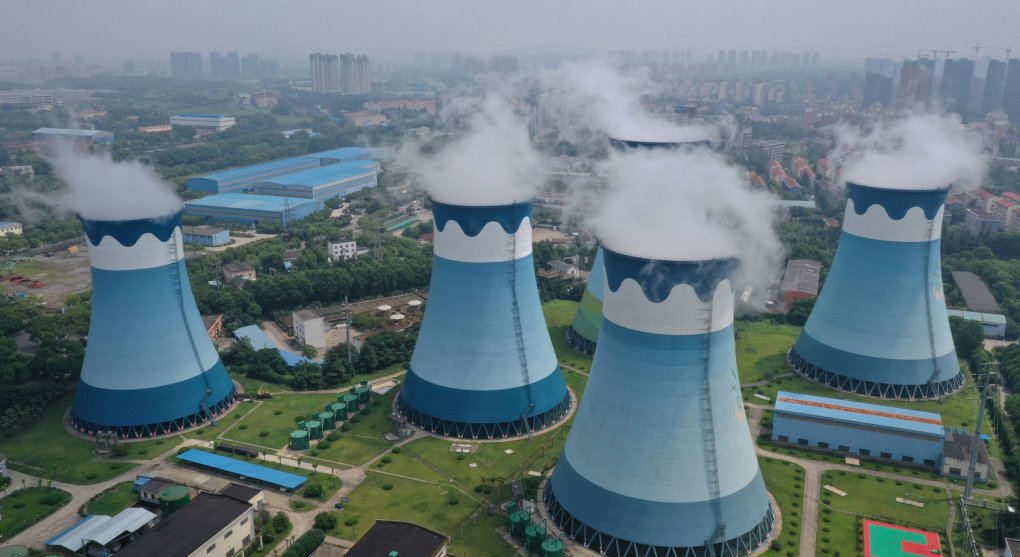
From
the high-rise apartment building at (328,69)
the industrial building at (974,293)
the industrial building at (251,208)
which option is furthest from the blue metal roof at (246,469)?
the high-rise apartment building at (328,69)

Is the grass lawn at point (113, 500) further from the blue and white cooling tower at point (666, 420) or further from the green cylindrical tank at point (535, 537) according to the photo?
the blue and white cooling tower at point (666, 420)

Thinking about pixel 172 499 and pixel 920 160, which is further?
pixel 920 160

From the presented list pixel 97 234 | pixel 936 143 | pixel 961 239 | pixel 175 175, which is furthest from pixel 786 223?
pixel 175 175

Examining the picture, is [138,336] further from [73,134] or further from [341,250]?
[73,134]

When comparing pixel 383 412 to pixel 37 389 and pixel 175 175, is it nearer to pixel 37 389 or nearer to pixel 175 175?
pixel 37 389

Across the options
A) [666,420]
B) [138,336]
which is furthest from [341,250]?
[666,420]

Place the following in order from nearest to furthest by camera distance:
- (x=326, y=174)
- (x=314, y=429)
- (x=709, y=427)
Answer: (x=709, y=427), (x=314, y=429), (x=326, y=174)

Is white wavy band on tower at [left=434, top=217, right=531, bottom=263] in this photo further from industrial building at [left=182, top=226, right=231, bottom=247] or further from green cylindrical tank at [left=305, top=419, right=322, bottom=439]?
industrial building at [left=182, top=226, right=231, bottom=247]
